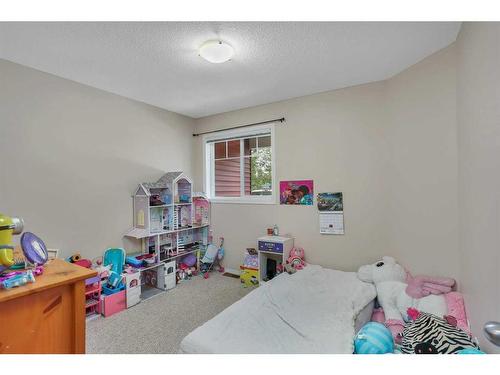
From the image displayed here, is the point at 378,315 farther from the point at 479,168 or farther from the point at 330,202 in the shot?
the point at 479,168

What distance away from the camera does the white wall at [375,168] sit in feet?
6.89

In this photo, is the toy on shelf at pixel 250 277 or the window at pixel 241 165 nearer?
the toy on shelf at pixel 250 277

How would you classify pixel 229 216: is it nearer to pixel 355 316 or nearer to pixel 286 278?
pixel 286 278

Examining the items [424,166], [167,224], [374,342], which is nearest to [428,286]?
[374,342]

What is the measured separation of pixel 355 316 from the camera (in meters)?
1.89

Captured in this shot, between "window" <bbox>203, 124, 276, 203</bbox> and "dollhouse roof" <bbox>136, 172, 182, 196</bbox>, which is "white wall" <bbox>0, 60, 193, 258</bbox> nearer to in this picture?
"dollhouse roof" <bbox>136, 172, 182, 196</bbox>

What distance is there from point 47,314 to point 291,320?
1.49 metres

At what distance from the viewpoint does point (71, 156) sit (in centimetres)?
253

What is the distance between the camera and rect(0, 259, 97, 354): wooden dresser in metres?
0.87

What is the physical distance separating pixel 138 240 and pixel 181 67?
225 centimetres

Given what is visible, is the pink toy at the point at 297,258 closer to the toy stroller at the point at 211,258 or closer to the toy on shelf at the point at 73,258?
the toy stroller at the point at 211,258

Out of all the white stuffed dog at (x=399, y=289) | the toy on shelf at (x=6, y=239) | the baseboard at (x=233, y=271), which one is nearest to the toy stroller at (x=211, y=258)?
the baseboard at (x=233, y=271)

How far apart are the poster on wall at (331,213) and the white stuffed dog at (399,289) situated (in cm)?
58
